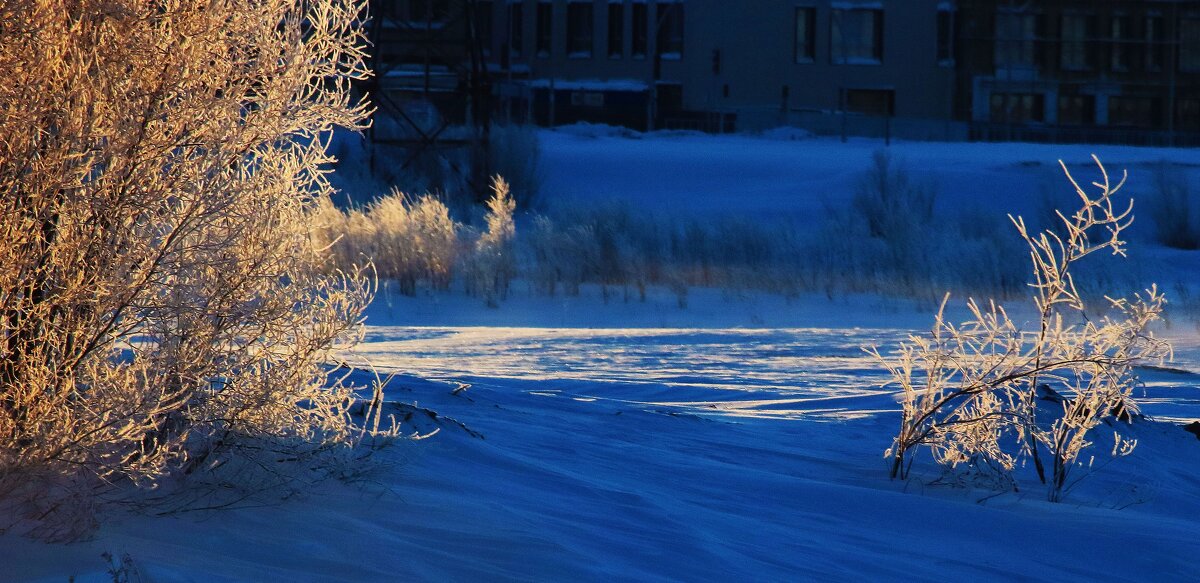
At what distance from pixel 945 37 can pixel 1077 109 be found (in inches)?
202

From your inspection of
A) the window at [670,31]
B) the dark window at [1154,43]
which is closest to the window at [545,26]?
the window at [670,31]

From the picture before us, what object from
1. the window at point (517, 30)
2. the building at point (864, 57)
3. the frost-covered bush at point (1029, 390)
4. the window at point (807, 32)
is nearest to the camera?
the frost-covered bush at point (1029, 390)

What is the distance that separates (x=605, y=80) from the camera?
1645 inches

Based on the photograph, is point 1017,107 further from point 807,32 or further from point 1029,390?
point 1029,390

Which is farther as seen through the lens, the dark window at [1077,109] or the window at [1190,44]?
the window at [1190,44]

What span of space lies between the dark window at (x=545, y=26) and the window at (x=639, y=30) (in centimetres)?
262

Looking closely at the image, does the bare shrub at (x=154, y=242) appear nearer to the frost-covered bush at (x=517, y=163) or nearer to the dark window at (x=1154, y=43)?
the frost-covered bush at (x=517, y=163)

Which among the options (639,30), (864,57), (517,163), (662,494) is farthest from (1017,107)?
(662,494)

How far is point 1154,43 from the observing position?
138 feet

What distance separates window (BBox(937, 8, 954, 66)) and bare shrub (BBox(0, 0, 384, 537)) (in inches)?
1529

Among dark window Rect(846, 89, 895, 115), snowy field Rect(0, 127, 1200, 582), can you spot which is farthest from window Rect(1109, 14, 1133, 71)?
snowy field Rect(0, 127, 1200, 582)

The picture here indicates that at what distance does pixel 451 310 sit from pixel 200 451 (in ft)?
26.1

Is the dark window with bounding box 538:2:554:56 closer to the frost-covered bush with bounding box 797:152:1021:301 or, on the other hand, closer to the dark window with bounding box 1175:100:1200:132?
the dark window with bounding box 1175:100:1200:132

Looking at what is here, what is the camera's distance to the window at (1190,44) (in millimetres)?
42312
